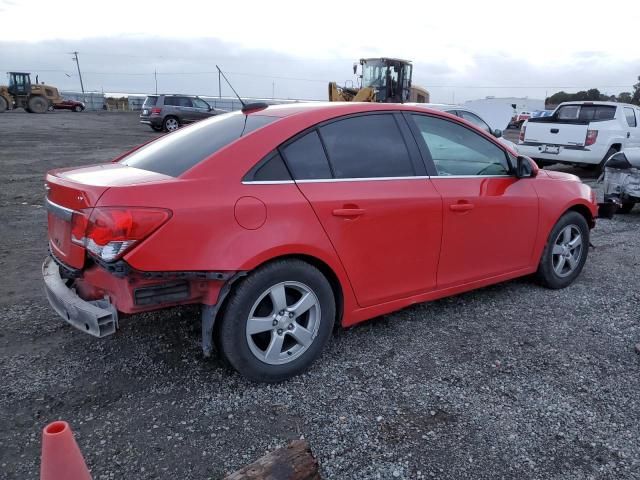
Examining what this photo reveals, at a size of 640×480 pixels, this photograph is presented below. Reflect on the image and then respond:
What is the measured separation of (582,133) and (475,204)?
891cm

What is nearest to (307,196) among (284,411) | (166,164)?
(166,164)

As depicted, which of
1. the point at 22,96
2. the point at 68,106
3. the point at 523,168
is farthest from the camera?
the point at 68,106

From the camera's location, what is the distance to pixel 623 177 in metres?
8.15

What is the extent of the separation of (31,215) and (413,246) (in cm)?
598

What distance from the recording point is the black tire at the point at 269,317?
2.90 m

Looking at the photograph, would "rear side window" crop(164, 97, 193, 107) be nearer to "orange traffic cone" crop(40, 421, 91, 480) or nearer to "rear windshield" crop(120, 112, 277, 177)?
"rear windshield" crop(120, 112, 277, 177)

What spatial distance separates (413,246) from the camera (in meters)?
3.62

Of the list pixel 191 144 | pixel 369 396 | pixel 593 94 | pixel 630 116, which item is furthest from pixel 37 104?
pixel 593 94

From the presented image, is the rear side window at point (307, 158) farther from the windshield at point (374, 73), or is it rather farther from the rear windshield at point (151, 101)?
the rear windshield at point (151, 101)

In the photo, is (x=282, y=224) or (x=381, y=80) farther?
(x=381, y=80)

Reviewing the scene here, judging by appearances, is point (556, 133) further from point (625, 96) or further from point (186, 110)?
point (625, 96)

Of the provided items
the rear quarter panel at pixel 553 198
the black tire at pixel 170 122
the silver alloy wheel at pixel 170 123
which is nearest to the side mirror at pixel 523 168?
the rear quarter panel at pixel 553 198

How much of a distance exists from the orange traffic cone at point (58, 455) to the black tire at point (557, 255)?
4030mm

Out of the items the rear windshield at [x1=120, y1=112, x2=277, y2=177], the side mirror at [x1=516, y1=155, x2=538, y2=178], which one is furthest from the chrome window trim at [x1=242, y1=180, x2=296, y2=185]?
the side mirror at [x1=516, y1=155, x2=538, y2=178]
